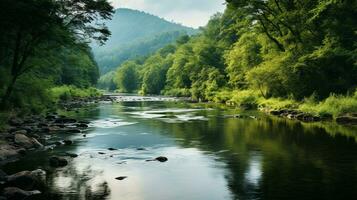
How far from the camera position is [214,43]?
107062 mm

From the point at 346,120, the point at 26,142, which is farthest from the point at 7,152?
the point at 346,120

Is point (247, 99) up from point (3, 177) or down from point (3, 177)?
up

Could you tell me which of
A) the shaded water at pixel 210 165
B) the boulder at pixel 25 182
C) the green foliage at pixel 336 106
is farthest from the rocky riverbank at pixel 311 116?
the boulder at pixel 25 182

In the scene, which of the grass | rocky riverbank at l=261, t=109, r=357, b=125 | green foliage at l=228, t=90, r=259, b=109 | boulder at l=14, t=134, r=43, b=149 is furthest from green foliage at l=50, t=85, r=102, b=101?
boulder at l=14, t=134, r=43, b=149

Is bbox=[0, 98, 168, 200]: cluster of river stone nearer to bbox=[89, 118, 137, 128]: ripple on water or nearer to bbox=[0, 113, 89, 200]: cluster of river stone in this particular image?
bbox=[0, 113, 89, 200]: cluster of river stone

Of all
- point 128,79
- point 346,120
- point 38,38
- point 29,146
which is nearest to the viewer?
point 29,146

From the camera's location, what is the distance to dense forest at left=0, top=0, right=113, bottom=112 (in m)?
32.3

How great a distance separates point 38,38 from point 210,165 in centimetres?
2206

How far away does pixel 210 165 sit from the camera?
21.5 meters

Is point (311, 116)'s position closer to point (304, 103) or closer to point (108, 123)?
point (304, 103)

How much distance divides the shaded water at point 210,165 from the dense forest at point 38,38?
780 cm

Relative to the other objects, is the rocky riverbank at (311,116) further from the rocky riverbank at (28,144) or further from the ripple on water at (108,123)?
the rocky riverbank at (28,144)

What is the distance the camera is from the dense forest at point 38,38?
3234 centimetres

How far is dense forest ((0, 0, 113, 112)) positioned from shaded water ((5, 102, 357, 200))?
7.80 meters
